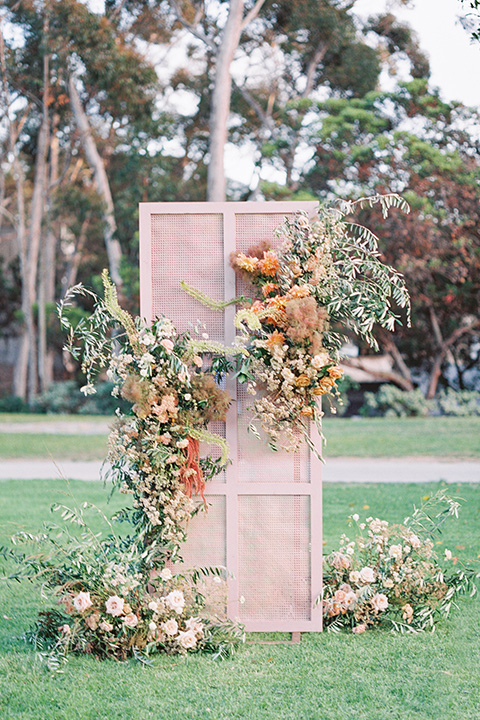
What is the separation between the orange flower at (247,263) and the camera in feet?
12.7

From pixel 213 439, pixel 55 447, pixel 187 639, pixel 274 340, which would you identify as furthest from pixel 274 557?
pixel 55 447

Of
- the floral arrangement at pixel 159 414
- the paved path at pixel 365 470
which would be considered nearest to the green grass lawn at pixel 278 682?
the floral arrangement at pixel 159 414

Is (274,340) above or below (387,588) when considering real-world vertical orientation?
above

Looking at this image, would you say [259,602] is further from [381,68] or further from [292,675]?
[381,68]

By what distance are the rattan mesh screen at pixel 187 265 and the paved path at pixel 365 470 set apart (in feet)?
17.7

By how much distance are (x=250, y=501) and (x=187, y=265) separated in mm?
1307

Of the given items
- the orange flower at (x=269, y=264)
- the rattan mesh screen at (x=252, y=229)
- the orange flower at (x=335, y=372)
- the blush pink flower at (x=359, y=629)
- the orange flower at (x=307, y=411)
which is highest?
the rattan mesh screen at (x=252, y=229)

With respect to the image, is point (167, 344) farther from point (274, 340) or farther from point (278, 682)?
point (278, 682)

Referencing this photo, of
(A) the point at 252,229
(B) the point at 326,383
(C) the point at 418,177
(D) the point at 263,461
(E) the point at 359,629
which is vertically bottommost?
(E) the point at 359,629

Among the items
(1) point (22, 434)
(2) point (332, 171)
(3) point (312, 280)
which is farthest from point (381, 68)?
(3) point (312, 280)

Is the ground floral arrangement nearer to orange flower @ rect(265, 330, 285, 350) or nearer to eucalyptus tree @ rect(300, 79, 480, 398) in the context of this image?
orange flower @ rect(265, 330, 285, 350)

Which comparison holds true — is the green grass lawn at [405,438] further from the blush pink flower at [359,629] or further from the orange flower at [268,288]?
the orange flower at [268,288]

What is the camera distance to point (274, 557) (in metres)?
4.05

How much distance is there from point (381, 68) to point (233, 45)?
633 centimetres
